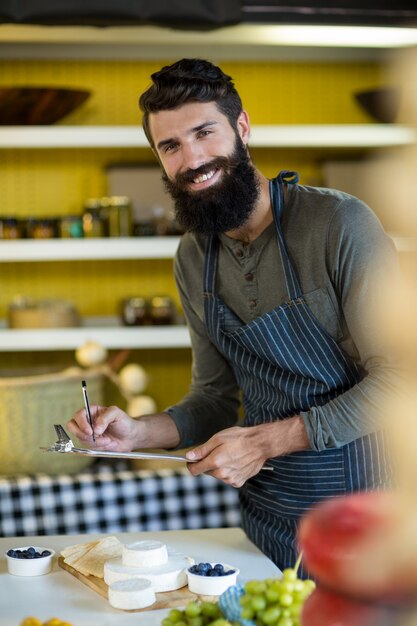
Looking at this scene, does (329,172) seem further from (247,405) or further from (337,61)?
(247,405)

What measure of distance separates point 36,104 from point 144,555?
234cm

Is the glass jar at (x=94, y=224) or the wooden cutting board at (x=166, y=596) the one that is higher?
the glass jar at (x=94, y=224)

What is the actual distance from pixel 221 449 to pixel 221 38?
222cm

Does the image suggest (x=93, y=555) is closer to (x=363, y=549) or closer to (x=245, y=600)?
(x=245, y=600)

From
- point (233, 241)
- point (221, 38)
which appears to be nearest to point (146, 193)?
point (221, 38)

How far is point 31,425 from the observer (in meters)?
2.96

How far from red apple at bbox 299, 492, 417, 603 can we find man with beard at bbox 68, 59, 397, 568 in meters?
1.07

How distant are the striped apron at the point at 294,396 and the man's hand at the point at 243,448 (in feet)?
0.34

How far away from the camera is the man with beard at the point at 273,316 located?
1.60m

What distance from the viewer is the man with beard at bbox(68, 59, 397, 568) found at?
62.9 inches

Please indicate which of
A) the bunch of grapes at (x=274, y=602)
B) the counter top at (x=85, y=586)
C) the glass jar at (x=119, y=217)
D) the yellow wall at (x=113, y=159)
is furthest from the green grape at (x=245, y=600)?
the yellow wall at (x=113, y=159)

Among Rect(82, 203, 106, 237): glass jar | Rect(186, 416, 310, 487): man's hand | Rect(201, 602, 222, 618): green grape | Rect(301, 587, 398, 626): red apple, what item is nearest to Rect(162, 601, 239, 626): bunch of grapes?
Rect(201, 602, 222, 618): green grape

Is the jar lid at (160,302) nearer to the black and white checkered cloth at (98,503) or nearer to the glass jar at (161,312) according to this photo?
the glass jar at (161,312)

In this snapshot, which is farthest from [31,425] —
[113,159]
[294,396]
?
[294,396]
